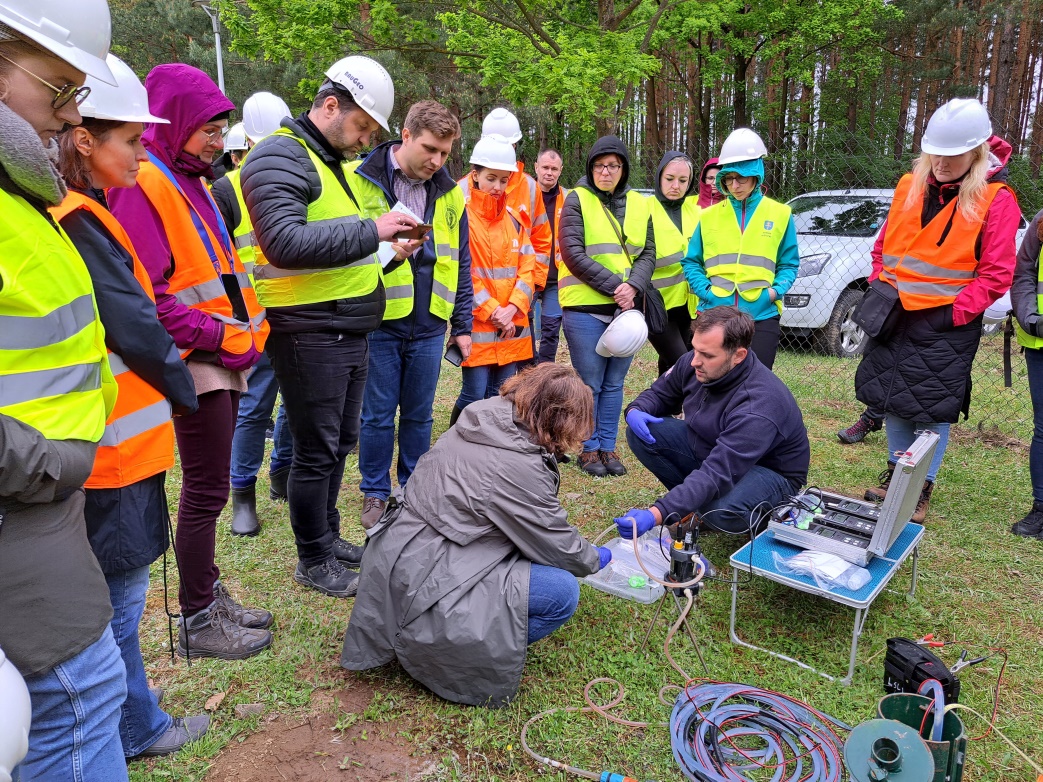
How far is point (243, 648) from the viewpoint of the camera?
2689mm

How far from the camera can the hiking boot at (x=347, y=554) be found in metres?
3.37

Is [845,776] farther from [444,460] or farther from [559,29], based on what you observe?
[559,29]

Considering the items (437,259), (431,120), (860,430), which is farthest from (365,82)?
(860,430)

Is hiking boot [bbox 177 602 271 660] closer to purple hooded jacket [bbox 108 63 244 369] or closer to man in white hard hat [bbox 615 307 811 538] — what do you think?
purple hooded jacket [bbox 108 63 244 369]

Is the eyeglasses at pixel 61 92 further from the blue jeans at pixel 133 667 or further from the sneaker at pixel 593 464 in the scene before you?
the sneaker at pixel 593 464

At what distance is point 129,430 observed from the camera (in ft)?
5.85

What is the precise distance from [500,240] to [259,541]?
7.14 ft

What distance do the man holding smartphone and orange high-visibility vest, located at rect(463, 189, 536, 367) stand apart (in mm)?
367

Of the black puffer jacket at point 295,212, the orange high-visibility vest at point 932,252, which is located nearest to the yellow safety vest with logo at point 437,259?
the black puffer jacket at point 295,212

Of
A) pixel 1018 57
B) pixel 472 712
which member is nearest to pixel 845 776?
pixel 472 712

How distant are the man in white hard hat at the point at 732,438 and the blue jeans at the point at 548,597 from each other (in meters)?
A: 0.46

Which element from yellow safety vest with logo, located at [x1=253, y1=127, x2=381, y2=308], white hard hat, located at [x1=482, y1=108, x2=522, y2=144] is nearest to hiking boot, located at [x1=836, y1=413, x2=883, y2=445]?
white hard hat, located at [x1=482, y1=108, x2=522, y2=144]

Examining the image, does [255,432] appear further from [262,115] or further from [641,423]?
[262,115]

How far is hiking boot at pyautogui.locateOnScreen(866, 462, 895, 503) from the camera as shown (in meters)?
4.00
